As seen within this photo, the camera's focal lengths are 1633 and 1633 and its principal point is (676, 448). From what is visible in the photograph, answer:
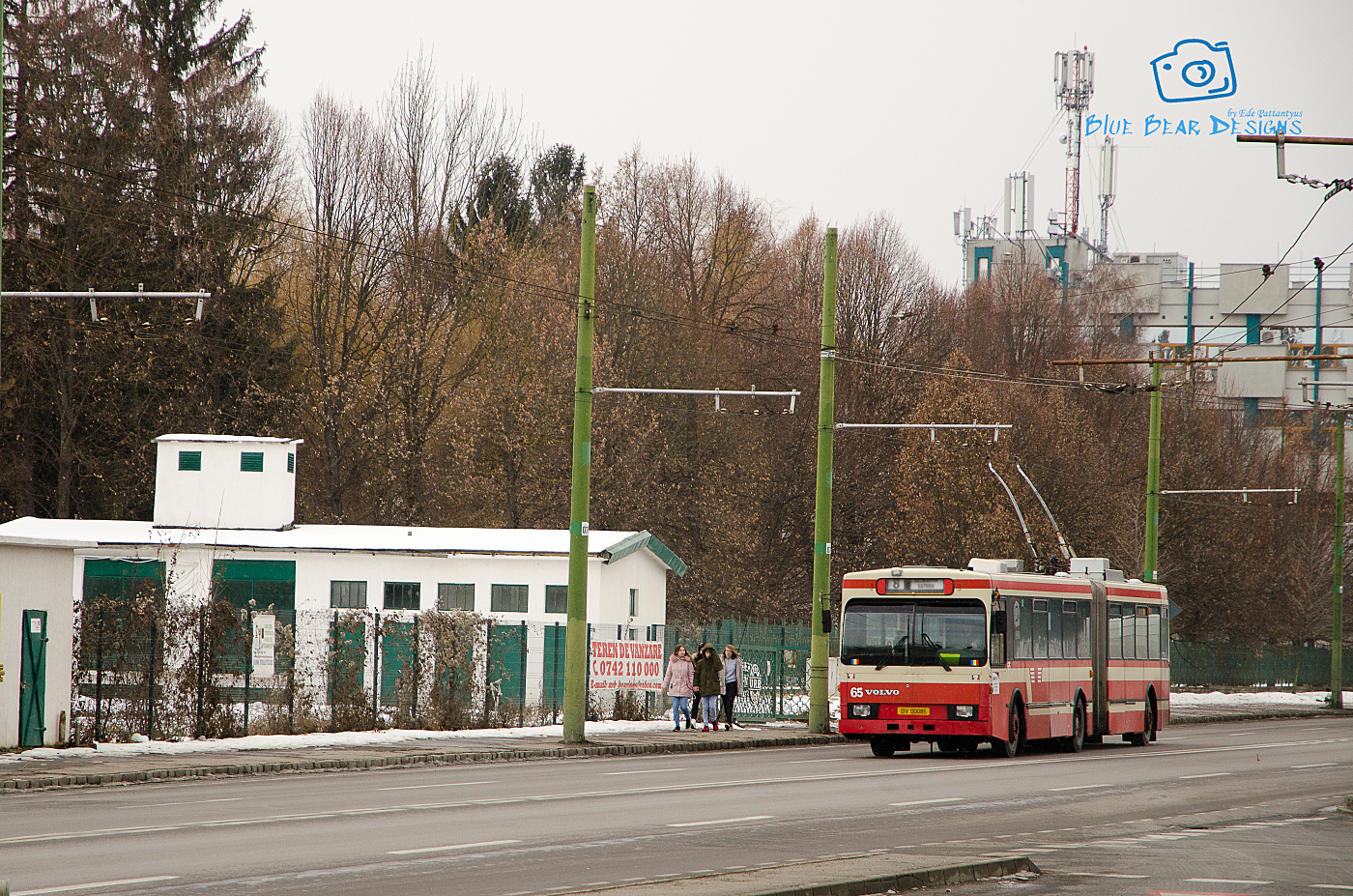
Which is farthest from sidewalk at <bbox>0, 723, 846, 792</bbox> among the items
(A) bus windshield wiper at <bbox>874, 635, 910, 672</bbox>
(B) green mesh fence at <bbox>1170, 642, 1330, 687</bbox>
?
(B) green mesh fence at <bbox>1170, 642, 1330, 687</bbox>

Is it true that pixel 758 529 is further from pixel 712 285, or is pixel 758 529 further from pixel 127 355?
pixel 127 355

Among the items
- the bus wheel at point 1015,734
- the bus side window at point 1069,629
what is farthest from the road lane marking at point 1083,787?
the bus side window at point 1069,629

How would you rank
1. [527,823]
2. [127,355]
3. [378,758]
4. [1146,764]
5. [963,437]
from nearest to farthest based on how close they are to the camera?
[527,823] → [378,758] → [1146,764] → [127,355] → [963,437]

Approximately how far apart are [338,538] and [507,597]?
4.47m

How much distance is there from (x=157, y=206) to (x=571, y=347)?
505 inches

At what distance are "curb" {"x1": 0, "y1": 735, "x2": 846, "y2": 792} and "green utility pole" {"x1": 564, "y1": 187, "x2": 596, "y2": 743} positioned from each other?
2.62 ft

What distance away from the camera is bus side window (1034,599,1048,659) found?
88.9 ft

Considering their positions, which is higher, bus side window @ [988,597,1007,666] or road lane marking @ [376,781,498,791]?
bus side window @ [988,597,1007,666]

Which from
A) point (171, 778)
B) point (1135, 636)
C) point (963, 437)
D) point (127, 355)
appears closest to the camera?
point (171, 778)

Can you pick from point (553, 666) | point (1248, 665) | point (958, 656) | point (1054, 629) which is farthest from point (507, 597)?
point (1248, 665)

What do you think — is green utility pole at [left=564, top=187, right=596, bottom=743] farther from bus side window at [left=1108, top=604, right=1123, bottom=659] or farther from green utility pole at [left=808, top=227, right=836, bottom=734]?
bus side window at [left=1108, top=604, right=1123, bottom=659]

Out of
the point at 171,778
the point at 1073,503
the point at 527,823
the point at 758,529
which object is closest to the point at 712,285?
the point at 758,529

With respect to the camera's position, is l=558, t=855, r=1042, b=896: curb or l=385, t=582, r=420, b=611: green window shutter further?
l=385, t=582, r=420, b=611: green window shutter

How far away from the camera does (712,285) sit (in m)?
61.3
